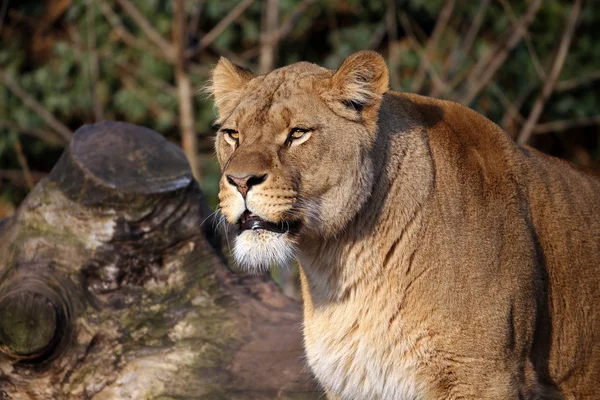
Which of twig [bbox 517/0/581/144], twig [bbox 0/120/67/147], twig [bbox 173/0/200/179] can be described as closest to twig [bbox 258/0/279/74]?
twig [bbox 173/0/200/179]

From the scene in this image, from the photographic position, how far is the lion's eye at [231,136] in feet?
12.5

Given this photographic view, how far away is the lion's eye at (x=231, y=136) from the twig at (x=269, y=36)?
15.9 feet

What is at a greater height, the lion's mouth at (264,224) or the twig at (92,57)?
the lion's mouth at (264,224)

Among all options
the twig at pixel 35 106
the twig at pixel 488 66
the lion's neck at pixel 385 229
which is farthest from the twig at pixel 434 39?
the lion's neck at pixel 385 229

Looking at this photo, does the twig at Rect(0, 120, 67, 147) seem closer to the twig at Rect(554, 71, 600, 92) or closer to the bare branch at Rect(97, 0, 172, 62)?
the bare branch at Rect(97, 0, 172, 62)

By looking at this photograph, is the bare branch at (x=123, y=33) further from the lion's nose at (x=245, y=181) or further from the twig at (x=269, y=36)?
the lion's nose at (x=245, y=181)

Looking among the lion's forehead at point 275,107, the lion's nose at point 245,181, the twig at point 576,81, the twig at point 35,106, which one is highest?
the lion's forehead at point 275,107

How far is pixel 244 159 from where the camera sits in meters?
3.55

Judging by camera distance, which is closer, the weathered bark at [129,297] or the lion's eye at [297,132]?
the lion's eye at [297,132]

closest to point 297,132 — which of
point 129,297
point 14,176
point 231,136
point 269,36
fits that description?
point 231,136

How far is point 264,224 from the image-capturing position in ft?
12.0

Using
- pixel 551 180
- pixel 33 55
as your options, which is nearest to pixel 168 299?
pixel 551 180

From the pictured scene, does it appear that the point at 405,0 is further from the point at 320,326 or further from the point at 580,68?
the point at 320,326

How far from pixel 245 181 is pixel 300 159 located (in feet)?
0.81
